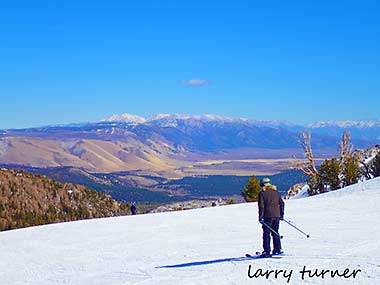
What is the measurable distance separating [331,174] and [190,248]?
3335 centimetres

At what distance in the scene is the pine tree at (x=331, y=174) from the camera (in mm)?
49144

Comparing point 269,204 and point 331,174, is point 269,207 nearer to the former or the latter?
point 269,204

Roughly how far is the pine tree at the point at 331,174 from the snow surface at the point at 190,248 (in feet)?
61.0

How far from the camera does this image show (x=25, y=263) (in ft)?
62.1

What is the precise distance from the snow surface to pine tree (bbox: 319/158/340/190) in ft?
61.0

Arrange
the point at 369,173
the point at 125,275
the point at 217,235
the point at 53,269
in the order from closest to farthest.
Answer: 1. the point at 125,275
2. the point at 53,269
3. the point at 217,235
4. the point at 369,173

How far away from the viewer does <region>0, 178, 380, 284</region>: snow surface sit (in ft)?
45.3

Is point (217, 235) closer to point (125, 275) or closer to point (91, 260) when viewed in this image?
point (91, 260)

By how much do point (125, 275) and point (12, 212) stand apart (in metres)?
110

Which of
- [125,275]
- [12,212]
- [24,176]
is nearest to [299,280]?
[125,275]

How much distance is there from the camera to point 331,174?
49375 millimetres

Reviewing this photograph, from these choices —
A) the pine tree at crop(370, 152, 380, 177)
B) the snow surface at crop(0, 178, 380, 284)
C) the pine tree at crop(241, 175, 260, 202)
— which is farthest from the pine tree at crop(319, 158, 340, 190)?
the snow surface at crop(0, 178, 380, 284)

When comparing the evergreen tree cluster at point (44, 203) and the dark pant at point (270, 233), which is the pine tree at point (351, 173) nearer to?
the dark pant at point (270, 233)

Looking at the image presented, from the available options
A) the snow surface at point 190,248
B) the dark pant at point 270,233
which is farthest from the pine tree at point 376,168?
the dark pant at point 270,233
